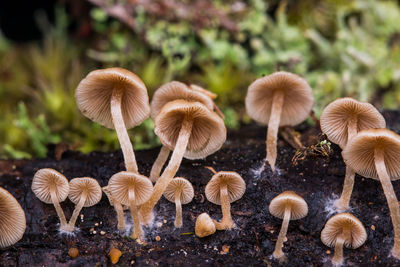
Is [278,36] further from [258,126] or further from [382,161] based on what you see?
[382,161]

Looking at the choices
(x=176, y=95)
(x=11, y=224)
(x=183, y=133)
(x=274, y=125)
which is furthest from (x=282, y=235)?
(x=11, y=224)

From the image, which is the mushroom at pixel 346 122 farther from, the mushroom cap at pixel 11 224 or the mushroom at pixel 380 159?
the mushroom cap at pixel 11 224

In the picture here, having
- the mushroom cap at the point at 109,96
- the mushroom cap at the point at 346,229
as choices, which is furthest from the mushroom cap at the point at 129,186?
the mushroom cap at the point at 346,229

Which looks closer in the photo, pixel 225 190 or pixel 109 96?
pixel 225 190

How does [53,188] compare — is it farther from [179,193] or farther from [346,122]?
[346,122]

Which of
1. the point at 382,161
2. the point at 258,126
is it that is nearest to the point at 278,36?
the point at 258,126

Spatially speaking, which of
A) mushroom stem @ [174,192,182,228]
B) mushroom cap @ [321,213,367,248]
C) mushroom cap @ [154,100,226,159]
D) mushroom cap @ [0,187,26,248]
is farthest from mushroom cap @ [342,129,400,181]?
mushroom cap @ [0,187,26,248]
